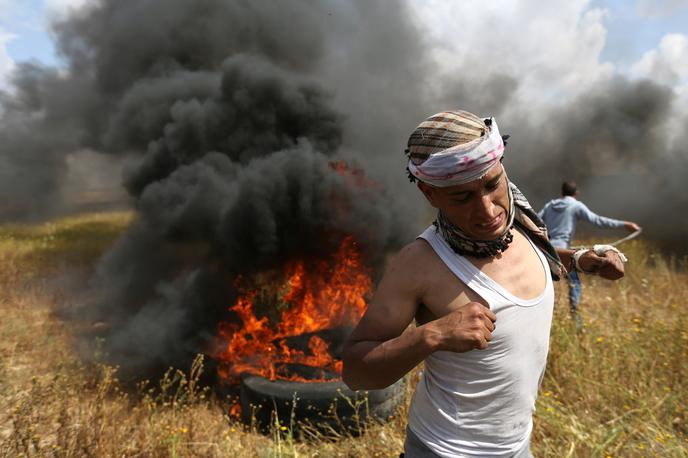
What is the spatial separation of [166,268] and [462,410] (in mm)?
8176

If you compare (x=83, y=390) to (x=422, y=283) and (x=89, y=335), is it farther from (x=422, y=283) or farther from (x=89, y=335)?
(x=422, y=283)

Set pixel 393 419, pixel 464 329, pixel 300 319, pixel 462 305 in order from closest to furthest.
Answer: pixel 464 329
pixel 462 305
pixel 393 419
pixel 300 319

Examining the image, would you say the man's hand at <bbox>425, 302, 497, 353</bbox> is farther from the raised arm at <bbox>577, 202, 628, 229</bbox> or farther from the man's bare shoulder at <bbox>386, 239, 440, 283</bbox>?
the raised arm at <bbox>577, 202, 628, 229</bbox>

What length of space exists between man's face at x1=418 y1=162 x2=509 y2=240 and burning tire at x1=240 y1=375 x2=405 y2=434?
301 cm

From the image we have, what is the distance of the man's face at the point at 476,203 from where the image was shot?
151cm

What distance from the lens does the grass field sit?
10.7 ft

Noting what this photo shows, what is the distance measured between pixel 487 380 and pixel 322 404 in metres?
3.10

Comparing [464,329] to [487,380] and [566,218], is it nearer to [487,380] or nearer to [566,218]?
[487,380]

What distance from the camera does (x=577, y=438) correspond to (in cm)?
329

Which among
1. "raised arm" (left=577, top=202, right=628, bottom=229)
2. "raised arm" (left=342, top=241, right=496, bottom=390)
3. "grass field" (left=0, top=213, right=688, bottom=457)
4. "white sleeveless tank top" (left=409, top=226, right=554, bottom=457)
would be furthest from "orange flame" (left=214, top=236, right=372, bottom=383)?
"raised arm" (left=342, top=241, right=496, bottom=390)

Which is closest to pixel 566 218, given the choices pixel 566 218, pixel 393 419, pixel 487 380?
pixel 566 218

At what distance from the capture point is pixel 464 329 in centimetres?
134

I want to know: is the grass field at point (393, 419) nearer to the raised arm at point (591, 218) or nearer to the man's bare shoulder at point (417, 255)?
the raised arm at point (591, 218)

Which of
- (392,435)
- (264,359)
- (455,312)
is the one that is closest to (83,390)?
(264,359)
